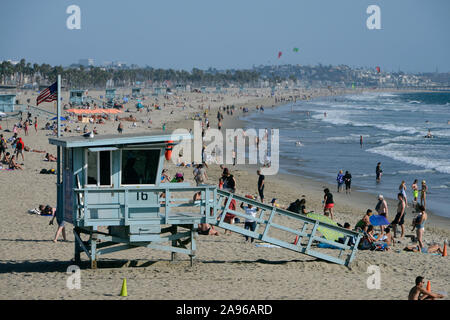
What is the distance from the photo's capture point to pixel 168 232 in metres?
15.8

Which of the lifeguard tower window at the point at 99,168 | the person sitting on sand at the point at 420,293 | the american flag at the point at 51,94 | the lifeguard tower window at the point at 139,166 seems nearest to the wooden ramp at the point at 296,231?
the lifeguard tower window at the point at 139,166

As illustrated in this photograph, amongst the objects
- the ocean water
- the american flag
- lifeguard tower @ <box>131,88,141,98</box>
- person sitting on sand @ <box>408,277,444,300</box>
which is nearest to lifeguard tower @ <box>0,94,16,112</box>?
the ocean water

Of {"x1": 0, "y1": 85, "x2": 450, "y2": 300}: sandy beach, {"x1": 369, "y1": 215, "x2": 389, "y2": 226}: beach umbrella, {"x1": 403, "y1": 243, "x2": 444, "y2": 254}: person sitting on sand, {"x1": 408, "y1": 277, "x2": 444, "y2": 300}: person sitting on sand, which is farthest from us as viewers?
{"x1": 369, "y1": 215, "x2": 389, "y2": 226}: beach umbrella

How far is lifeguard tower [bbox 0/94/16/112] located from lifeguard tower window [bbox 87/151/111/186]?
43.7m

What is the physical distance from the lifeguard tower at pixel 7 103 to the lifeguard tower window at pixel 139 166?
144 feet

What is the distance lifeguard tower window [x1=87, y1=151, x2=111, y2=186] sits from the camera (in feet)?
44.2

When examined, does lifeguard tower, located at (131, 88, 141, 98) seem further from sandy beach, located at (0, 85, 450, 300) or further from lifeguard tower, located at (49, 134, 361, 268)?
lifeguard tower, located at (49, 134, 361, 268)

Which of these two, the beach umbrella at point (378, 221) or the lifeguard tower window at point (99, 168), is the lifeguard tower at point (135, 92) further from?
the lifeguard tower window at point (99, 168)

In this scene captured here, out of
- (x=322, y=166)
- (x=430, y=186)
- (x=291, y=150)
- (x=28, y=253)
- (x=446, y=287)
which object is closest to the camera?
(x=446, y=287)

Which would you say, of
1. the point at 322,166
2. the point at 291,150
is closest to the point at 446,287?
the point at 322,166

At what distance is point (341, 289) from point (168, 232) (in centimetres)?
472
